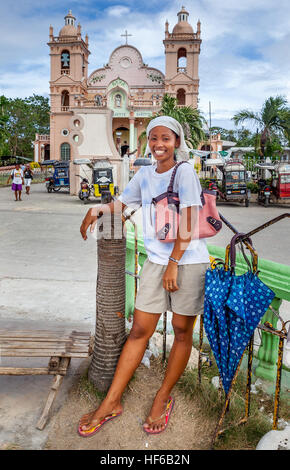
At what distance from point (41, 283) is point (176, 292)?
3113 millimetres

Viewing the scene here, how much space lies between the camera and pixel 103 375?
240 centimetres

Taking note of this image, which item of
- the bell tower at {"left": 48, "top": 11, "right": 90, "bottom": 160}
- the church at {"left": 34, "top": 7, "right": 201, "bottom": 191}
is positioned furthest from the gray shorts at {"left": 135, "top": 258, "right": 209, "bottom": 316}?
the bell tower at {"left": 48, "top": 11, "right": 90, "bottom": 160}

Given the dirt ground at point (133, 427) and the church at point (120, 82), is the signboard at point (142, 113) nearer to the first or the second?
the church at point (120, 82)

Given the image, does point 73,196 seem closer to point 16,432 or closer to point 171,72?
point 16,432

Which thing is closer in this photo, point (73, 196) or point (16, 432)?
point (16, 432)

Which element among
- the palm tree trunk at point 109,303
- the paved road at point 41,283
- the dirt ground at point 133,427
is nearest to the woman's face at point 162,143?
the palm tree trunk at point 109,303

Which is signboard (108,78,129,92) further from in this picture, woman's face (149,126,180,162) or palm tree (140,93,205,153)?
woman's face (149,126,180,162)

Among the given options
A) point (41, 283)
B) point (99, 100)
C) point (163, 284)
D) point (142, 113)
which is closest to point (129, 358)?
point (163, 284)

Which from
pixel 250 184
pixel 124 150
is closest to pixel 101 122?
pixel 250 184

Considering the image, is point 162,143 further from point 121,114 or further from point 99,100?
point 99,100

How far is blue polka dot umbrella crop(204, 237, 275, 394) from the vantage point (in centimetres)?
183

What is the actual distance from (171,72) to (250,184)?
67.6 ft

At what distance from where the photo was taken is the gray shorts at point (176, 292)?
2.06m

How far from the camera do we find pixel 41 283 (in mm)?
4867
